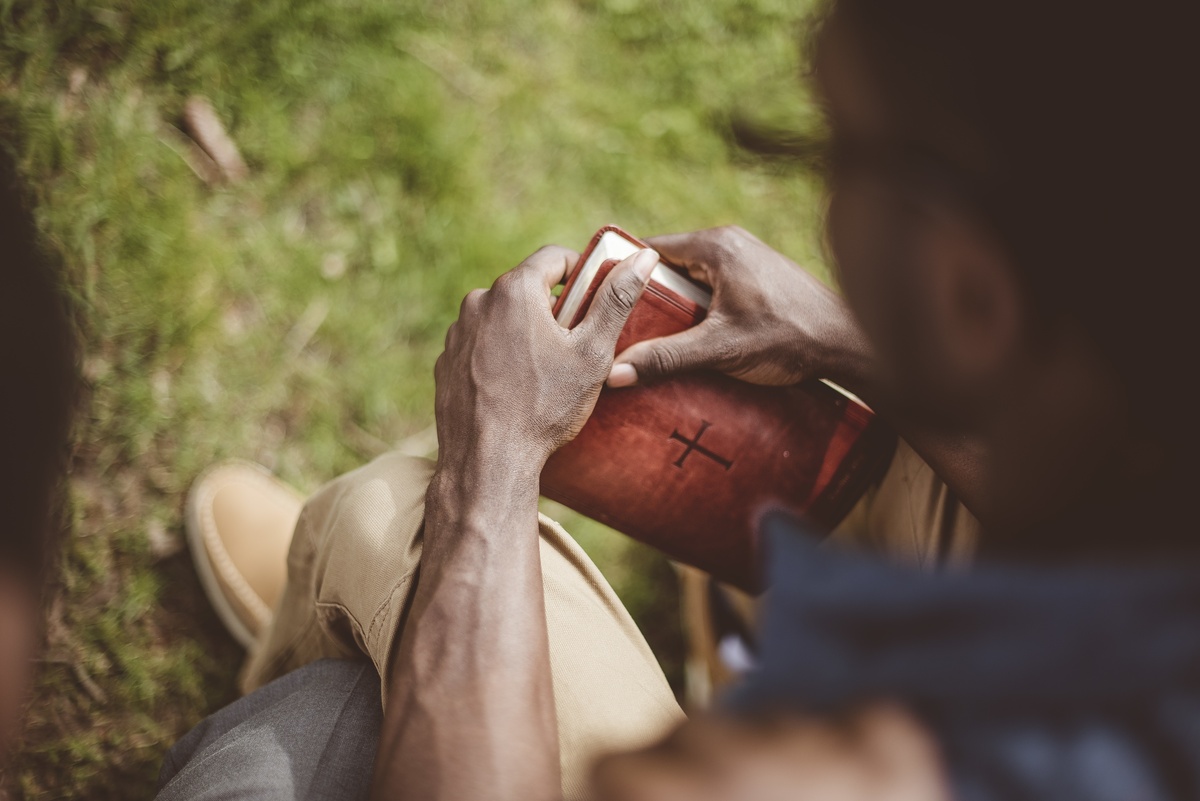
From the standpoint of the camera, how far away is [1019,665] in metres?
0.73

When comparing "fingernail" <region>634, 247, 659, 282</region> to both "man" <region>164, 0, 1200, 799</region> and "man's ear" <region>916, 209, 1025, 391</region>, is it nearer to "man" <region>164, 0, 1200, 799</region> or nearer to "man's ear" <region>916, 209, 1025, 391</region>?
"man" <region>164, 0, 1200, 799</region>

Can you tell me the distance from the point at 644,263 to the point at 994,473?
2.09ft

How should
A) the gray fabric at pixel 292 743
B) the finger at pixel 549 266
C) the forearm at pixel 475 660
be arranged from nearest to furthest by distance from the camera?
1. the forearm at pixel 475 660
2. the gray fabric at pixel 292 743
3. the finger at pixel 549 266

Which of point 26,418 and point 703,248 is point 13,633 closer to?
point 26,418

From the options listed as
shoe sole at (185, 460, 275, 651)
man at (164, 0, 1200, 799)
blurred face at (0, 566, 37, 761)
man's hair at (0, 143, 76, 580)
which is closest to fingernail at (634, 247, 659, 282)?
man at (164, 0, 1200, 799)

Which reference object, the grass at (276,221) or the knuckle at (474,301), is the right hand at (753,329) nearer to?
the knuckle at (474,301)

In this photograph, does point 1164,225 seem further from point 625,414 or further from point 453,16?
point 453,16

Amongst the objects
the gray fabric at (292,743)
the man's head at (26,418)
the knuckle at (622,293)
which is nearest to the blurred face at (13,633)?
the man's head at (26,418)

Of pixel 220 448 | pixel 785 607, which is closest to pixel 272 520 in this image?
pixel 220 448

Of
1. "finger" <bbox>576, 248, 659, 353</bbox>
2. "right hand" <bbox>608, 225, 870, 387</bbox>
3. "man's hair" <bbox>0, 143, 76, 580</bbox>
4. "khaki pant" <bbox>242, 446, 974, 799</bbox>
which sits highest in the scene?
"man's hair" <bbox>0, 143, 76, 580</bbox>

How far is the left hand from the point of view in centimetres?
133

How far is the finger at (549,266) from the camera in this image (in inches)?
56.5

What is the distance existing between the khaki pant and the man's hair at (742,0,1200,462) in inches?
23.5

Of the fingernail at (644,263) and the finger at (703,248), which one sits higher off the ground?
the fingernail at (644,263)
